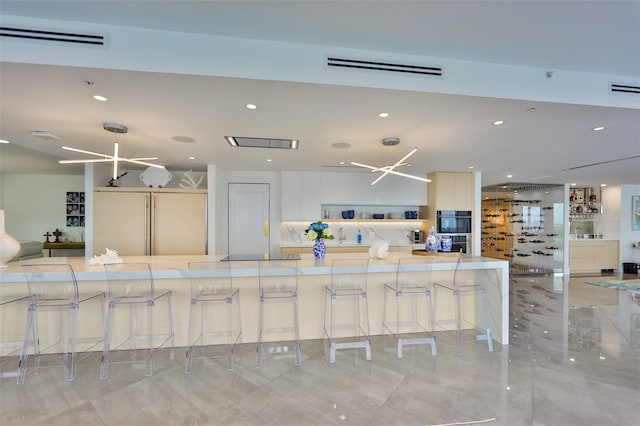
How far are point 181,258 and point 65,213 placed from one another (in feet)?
18.1

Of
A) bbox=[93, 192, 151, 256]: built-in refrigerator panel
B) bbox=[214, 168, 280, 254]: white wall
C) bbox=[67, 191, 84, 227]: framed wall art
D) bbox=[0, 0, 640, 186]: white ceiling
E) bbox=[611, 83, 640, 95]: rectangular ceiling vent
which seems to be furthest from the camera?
bbox=[67, 191, 84, 227]: framed wall art

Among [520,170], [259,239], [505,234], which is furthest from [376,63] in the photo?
[505,234]

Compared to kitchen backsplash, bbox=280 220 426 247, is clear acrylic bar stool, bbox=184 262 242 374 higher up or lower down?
lower down

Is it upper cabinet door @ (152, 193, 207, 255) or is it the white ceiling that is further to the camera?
upper cabinet door @ (152, 193, 207, 255)

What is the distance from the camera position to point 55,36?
187 centimetres

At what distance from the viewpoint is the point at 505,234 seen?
24.7 ft

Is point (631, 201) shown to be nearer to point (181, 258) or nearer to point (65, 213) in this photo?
point (181, 258)

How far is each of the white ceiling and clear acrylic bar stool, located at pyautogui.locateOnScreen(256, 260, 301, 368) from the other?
1.52 meters

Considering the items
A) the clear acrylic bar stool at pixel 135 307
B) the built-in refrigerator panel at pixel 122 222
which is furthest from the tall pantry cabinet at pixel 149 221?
the clear acrylic bar stool at pixel 135 307

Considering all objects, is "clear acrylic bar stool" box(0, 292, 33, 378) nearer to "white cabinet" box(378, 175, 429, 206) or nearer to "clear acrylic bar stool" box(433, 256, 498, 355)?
"clear acrylic bar stool" box(433, 256, 498, 355)

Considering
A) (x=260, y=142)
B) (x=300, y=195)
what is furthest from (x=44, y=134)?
(x=300, y=195)

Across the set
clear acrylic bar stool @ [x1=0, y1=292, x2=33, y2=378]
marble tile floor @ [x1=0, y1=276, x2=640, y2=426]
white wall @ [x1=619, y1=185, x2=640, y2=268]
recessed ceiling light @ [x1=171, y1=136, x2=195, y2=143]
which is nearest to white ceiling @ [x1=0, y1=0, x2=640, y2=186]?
recessed ceiling light @ [x1=171, y1=136, x2=195, y2=143]

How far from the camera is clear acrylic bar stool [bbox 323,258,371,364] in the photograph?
2838 millimetres

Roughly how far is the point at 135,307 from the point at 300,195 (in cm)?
357
